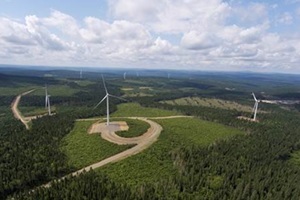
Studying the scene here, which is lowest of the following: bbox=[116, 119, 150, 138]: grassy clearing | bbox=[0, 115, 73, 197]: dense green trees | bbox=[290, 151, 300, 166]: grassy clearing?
bbox=[290, 151, 300, 166]: grassy clearing

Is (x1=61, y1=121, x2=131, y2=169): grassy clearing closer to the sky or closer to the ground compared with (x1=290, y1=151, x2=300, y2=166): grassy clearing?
closer to the sky

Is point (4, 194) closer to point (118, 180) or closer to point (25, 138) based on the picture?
point (118, 180)

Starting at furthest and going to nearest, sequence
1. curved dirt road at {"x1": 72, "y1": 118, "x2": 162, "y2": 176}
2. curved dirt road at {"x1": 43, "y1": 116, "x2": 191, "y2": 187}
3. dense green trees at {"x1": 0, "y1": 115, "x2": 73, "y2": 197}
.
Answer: curved dirt road at {"x1": 72, "y1": 118, "x2": 162, "y2": 176} < curved dirt road at {"x1": 43, "y1": 116, "x2": 191, "y2": 187} < dense green trees at {"x1": 0, "y1": 115, "x2": 73, "y2": 197}

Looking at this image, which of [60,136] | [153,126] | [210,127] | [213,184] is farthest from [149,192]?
[210,127]

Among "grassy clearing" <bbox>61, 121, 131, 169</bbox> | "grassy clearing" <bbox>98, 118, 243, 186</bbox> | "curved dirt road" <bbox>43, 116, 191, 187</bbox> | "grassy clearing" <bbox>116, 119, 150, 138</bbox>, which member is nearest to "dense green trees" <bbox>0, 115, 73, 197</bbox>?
"grassy clearing" <bbox>61, 121, 131, 169</bbox>

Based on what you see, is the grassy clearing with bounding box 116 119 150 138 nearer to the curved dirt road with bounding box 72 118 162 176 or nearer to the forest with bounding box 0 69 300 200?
the curved dirt road with bounding box 72 118 162 176

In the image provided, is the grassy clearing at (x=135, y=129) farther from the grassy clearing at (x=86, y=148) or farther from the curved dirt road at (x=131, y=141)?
the grassy clearing at (x=86, y=148)

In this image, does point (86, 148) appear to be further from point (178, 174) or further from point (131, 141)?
point (178, 174)
